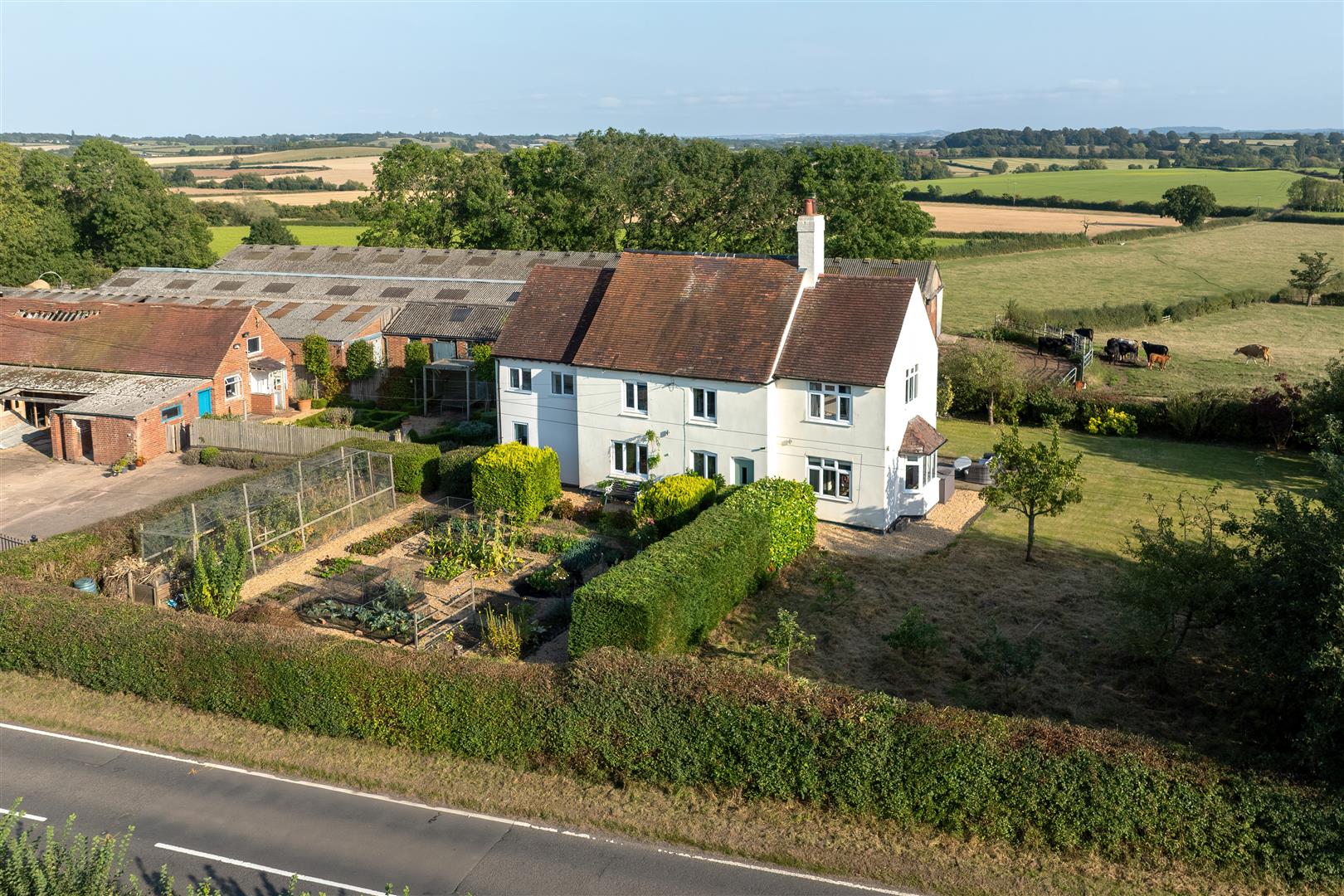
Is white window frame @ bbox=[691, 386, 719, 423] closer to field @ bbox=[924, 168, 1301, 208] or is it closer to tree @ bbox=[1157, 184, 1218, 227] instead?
tree @ bbox=[1157, 184, 1218, 227]

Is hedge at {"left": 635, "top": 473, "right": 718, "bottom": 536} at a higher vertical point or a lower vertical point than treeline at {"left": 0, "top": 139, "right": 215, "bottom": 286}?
lower

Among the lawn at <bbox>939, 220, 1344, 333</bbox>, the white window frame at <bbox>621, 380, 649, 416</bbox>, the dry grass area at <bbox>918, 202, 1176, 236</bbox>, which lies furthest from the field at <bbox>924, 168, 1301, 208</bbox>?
the white window frame at <bbox>621, 380, 649, 416</bbox>

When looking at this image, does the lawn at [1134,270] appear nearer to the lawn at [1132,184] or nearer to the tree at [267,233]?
the lawn at [1132,184]

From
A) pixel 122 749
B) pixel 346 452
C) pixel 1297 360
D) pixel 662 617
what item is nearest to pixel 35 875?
pixel 122 749

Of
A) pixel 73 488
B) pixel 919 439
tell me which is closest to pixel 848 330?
pixel 919 439

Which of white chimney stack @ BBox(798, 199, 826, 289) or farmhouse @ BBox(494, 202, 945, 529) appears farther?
white chimney stack @ BBox(798, 199, 826, 289)

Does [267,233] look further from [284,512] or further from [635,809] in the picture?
[635,809]

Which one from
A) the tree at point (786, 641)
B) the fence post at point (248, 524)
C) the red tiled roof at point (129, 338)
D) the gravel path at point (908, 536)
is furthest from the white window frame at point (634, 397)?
the red tiled roof at point (129, 338)
